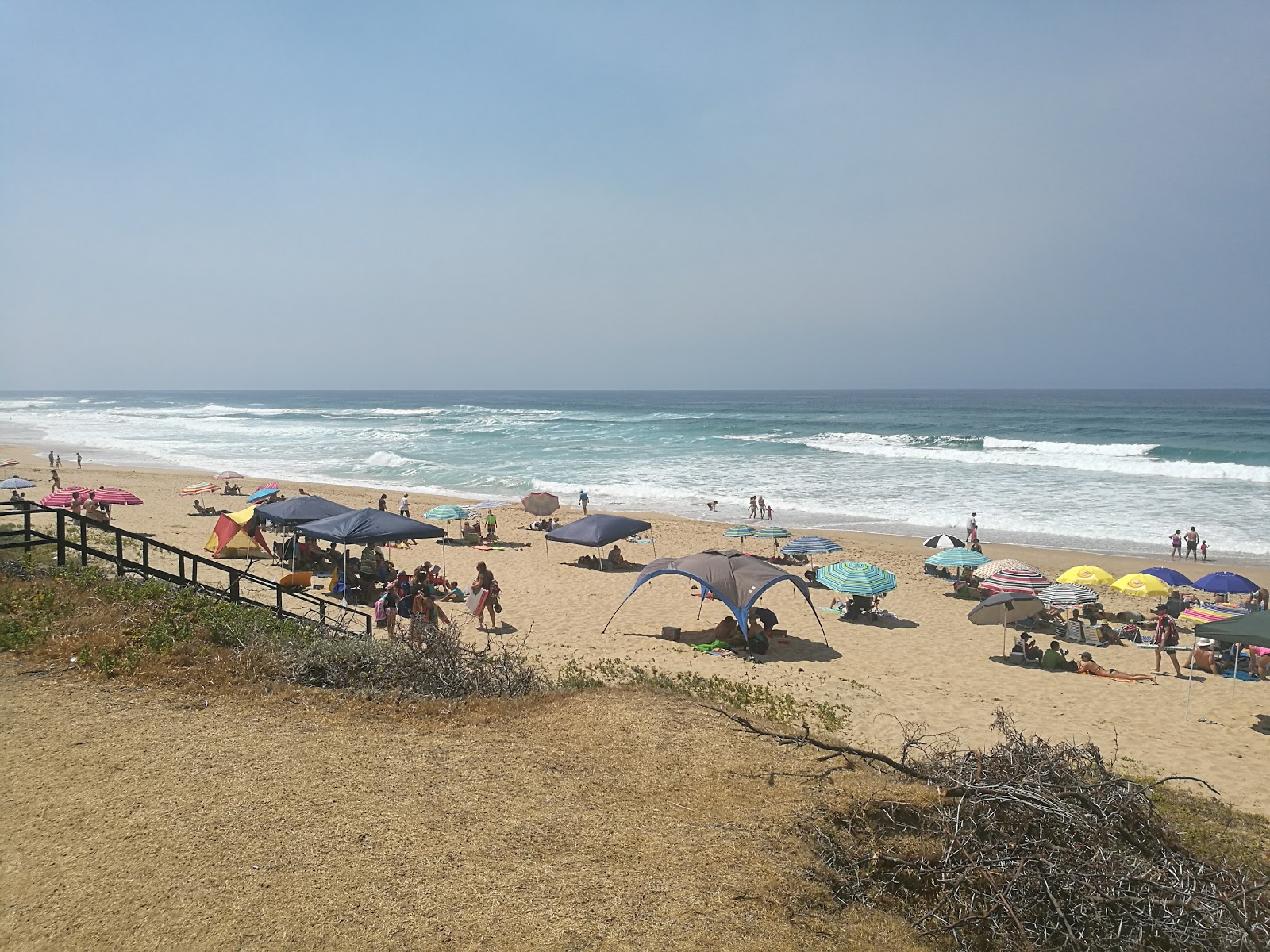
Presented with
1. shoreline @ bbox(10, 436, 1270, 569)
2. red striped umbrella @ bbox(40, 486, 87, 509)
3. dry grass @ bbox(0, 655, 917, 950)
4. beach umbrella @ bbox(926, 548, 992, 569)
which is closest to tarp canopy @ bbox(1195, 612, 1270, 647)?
beach umbrella @ bbox(926, 548, 992, 569)

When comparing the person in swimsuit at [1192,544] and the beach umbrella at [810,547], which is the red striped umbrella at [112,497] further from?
the person in swimsuit at [1192,544]

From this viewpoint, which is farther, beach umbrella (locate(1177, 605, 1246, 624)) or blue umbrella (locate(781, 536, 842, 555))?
blue umbrella (locate(781, 536, 842, 555))

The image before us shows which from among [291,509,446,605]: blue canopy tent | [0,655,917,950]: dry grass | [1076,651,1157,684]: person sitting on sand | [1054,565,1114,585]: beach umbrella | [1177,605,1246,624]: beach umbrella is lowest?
[1076,651,1157,684]: person sitting on sand

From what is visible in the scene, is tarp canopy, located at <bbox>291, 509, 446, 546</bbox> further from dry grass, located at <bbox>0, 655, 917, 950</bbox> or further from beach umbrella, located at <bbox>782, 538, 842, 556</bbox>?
beach umbrella, located at <bbox>782, 538, 842, 556</bbox>

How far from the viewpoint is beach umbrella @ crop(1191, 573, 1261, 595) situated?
15838mm

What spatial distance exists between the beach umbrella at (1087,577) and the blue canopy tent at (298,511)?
15522 mm

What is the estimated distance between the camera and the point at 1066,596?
15.3 m

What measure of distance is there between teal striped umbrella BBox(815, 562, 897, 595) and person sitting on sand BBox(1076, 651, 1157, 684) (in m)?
3.52

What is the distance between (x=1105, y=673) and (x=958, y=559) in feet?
17.7

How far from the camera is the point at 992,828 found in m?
4.55

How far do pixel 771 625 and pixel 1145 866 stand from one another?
9.84 m

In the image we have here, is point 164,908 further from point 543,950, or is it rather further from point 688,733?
point 688,733

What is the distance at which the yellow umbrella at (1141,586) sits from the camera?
52.4ft

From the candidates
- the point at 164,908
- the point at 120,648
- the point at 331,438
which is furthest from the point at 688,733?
the point at 331,438
